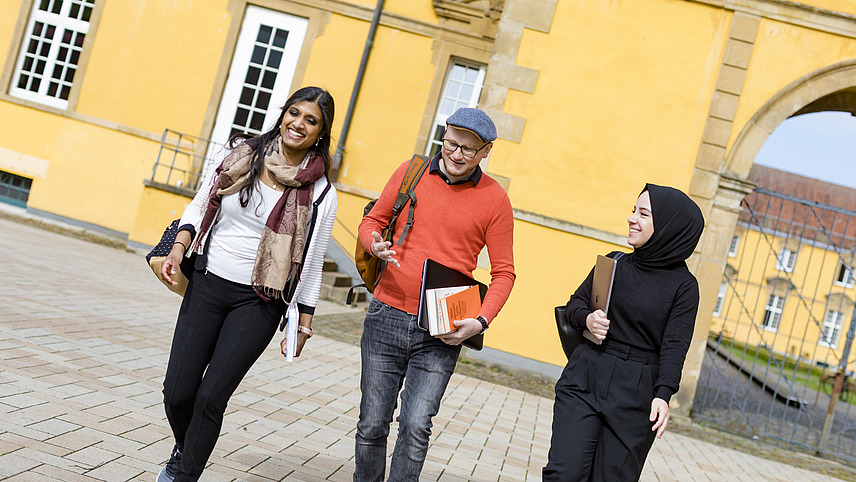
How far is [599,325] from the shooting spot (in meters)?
3.39

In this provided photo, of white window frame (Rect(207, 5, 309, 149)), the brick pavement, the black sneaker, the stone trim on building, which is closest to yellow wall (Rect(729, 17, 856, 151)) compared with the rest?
the stone trim on building

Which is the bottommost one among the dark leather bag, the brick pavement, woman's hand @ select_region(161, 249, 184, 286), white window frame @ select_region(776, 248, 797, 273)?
the brick pavement

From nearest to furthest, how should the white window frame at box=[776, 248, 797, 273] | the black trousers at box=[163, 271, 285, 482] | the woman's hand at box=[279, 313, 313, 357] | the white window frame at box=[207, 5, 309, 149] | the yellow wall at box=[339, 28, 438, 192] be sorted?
the black trousers at box=[163, 271, 285, 482], the woman's hand at box=[279, 313, 313, 357], the white window frame at box=[776, 248, 797, 273], the yellow wall at box=[339, 28, 438, 192], the white window frame at box=[207, 5, 309, 149]

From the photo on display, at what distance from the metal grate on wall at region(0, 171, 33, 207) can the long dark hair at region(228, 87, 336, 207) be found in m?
13.8

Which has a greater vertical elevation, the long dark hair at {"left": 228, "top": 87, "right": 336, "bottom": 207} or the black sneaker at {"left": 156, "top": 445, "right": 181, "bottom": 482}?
the long dark hair at {"left": 228, "top": 87, "right": 336, "bottom": 207}

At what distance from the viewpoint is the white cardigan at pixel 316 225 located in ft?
11.1

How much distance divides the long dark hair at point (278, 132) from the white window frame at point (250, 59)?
11782mm

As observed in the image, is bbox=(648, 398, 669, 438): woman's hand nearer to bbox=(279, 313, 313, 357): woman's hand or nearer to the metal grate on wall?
bbox=(279, 313, 313, 357): woman's hand

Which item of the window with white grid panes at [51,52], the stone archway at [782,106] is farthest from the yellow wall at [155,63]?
the stone archway at [782,106]

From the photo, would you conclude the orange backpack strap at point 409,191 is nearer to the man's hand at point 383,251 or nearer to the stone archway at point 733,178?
the man's hand at point 383,251

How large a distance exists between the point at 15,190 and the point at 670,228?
1523 cm

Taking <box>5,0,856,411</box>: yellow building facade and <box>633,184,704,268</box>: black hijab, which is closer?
<box>633,184,704,268</box>: black hijab

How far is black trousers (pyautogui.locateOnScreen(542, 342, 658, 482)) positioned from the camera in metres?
3.30

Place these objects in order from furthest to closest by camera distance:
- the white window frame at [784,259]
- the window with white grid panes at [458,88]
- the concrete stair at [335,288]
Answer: the window with white grid panes at [458,88]
the concrete stair at [335,288]
the white window frame at [784,259]
